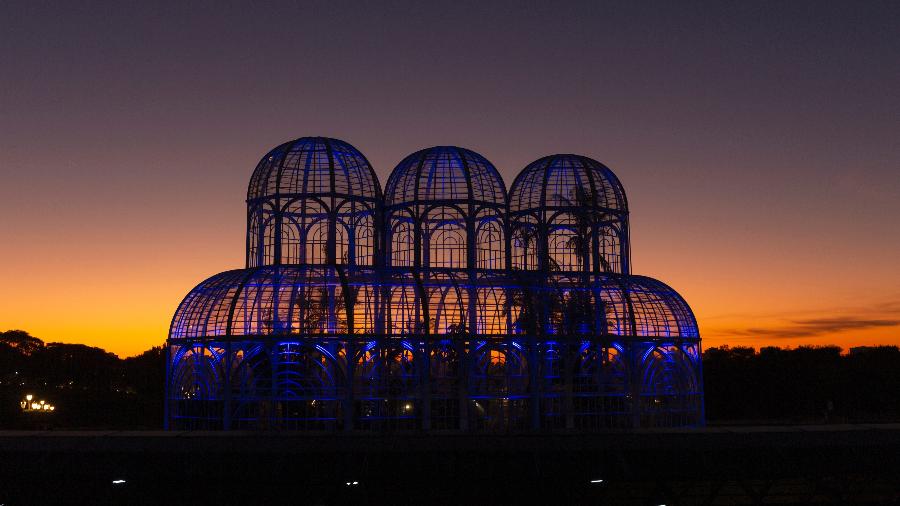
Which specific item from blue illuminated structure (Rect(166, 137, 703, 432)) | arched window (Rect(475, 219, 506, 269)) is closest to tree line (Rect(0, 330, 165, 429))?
blue illuminated structure (Rect(166, 137, 703, 432))

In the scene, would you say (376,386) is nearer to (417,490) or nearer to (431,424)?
(431,424)

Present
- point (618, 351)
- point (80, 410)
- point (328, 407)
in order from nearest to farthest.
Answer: point (328, 407)
point (618, 351)
point (80, 410)

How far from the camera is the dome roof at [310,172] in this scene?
53469mm

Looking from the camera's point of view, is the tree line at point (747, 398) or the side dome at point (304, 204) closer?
the side dome at point (304, 204)

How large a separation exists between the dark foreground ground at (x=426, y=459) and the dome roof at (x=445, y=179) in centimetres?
1947

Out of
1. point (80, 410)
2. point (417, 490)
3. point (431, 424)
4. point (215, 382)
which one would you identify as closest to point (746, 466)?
point (417, 490)

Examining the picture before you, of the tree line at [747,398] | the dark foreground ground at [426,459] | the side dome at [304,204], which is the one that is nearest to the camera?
the dark foreground ground at [426,459]

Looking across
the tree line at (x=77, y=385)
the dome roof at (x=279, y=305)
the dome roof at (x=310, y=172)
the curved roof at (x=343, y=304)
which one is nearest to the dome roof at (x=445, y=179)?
the dome roof at (x=310, y=172)

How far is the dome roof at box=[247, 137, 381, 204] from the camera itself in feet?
175

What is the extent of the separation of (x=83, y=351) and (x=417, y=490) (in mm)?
99534

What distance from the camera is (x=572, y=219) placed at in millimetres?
56406

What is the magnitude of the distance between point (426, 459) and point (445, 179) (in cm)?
2153

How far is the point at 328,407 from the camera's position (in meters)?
46.3

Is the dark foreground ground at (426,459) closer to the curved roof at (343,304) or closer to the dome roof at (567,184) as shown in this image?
the curved roof at (343,304)
